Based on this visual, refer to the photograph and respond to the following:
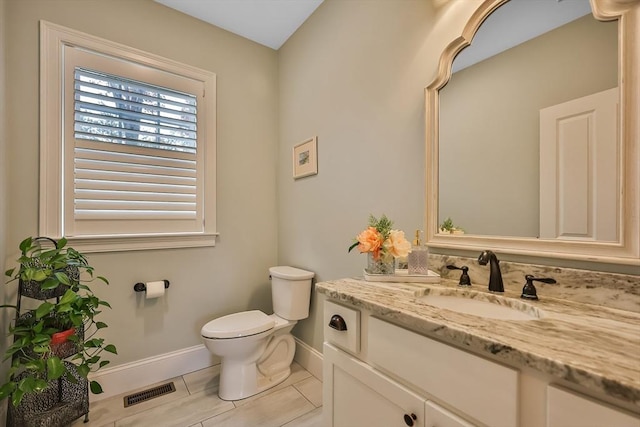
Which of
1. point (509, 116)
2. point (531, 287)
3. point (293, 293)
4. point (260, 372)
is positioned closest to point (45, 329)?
point (260, 372)

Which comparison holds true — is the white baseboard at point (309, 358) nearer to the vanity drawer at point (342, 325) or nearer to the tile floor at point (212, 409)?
the tile floor at point (212, 409)

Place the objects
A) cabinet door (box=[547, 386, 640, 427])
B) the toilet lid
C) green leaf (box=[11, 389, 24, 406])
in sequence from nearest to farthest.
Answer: cabinet door (box=[547, 386, 640, 427]) < green leaf (box=[11, 389, 24, 406]) < the toilet lid

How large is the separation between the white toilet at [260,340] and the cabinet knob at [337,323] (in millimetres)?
869

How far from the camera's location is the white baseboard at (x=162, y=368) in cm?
174

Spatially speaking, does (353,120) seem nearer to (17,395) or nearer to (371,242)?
(371,242)

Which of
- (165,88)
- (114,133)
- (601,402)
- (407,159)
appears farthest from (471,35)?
(114,133)

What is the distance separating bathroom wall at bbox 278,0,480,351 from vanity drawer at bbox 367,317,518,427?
0.67 meters

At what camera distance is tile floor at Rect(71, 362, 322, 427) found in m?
1.51

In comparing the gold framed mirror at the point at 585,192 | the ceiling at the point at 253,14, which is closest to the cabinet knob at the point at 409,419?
the gold framed mirror at the point at 585,192

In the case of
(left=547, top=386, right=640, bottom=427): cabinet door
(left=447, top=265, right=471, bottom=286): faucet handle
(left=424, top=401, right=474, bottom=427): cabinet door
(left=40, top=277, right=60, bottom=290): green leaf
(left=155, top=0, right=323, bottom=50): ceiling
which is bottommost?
(left=424, top=401, right=474, bottom=427): cabinet door

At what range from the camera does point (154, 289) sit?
5.99 feet

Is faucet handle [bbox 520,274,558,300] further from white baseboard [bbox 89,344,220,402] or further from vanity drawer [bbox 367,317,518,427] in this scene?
white baseboard [bbox 89,344,220,402]

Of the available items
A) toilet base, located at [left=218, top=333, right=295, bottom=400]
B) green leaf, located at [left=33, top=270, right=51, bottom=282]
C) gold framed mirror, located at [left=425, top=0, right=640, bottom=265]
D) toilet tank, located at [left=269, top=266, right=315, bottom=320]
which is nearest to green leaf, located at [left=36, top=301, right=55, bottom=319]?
green leaf, located at [left=33, top=270, right=51, bottom=282]

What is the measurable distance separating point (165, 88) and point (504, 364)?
2430 millimetres
